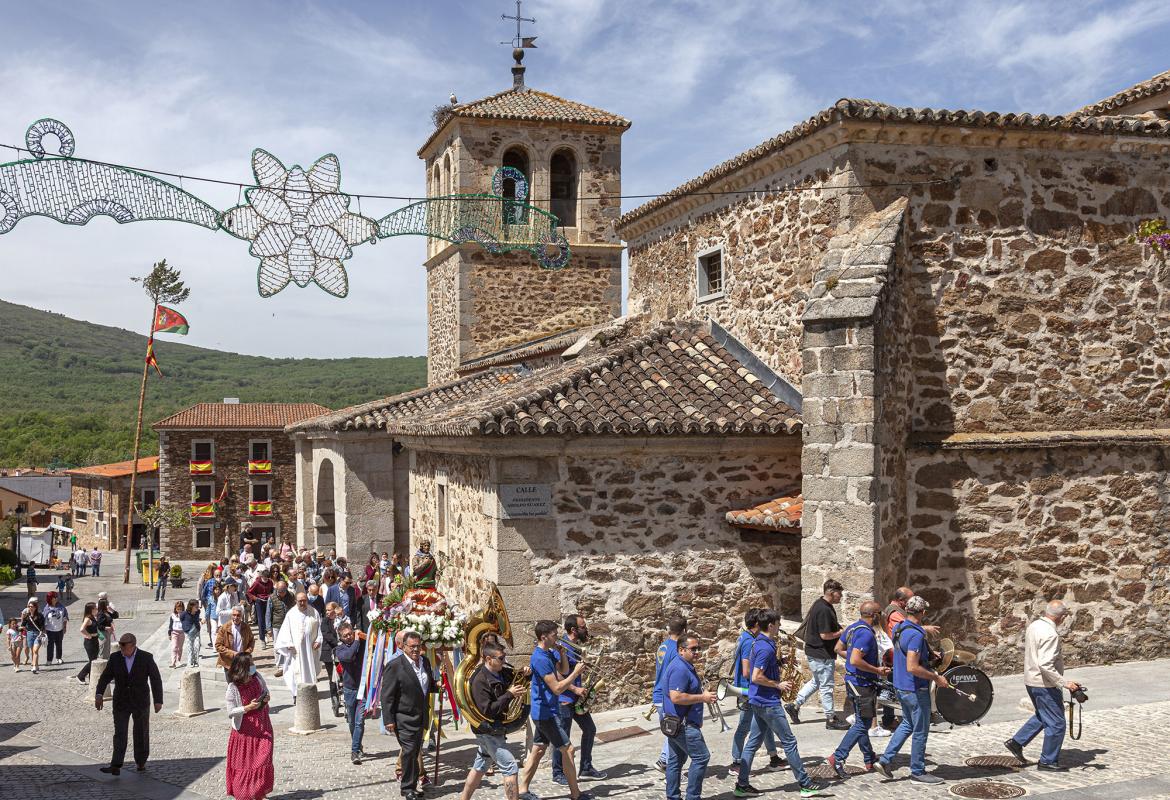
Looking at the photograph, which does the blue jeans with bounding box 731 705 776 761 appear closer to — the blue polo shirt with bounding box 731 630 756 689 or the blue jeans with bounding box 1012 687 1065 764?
the blue polo shirt with bounding box 731 630 756 689

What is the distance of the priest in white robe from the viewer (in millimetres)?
11758

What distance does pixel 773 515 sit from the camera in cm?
1073

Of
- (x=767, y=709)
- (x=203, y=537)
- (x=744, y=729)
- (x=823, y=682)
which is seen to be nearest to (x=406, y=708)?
(x=744, y=729)

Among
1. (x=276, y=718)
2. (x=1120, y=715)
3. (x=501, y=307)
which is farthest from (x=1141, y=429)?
(x=501, y=307)

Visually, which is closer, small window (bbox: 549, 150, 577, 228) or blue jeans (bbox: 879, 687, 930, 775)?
blue jeans (bbox: 879, 687, 930, 775)

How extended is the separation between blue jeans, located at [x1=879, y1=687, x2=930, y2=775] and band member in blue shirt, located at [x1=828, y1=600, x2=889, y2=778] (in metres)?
0.20

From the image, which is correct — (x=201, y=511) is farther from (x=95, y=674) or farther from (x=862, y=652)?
(x=862, y=652)

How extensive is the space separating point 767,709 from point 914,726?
112cm

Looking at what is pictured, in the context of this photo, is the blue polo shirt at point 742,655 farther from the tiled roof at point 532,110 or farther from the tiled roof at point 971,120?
the tiled roof at point 532,110

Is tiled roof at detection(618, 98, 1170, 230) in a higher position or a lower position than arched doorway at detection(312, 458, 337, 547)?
higher

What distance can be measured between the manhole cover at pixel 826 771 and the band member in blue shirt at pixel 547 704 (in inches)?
67.1

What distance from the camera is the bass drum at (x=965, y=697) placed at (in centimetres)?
855

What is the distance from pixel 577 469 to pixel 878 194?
433 centimetres

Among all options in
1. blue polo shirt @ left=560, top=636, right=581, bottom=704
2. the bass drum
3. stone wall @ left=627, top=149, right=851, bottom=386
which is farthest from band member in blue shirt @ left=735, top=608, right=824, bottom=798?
stone wall @ left=627, top=149, right=851, bottom=386
